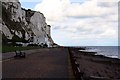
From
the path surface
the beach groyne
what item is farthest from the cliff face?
the path surface

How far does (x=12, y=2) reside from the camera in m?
141

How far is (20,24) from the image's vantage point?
138m

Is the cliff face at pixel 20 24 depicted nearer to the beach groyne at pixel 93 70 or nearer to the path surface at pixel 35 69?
the beach groyne at pixel 93 70

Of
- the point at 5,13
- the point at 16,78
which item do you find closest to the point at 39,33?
the point at 5,13

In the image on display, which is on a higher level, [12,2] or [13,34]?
[12,2]

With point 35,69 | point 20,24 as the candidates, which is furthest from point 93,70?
point 20,24

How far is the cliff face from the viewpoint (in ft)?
387

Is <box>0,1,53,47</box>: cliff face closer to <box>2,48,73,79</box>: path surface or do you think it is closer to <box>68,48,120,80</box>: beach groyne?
<box>68,48,120,80</box>: beach groyne

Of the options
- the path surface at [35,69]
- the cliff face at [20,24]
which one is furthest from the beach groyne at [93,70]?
the cliff face at [20,24]

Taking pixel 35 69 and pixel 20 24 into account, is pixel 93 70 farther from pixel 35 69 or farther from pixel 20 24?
pixel 20 24

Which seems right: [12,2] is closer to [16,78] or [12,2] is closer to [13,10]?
[13,10]

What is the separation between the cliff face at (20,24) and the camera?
118 meters

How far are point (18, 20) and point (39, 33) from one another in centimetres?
3042

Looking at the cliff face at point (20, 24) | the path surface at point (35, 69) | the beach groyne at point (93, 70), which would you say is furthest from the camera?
the cliff face at point (20, 24)
